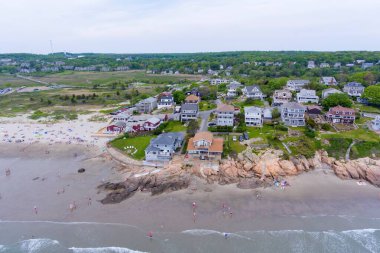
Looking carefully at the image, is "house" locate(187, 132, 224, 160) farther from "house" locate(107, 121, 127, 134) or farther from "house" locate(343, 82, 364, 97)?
"house" locate(343, 82, 364, 97)

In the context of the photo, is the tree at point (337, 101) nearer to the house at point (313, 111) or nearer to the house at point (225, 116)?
the house at point (313, 111)

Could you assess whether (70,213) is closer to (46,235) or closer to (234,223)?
(46,235)

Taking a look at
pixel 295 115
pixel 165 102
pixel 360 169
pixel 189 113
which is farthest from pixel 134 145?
pixel 360 169

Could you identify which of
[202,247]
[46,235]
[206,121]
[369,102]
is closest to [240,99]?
[206,121]

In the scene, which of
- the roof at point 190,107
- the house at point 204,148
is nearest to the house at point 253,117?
the roof at point 190,107

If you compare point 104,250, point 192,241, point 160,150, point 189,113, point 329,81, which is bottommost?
point 104,250

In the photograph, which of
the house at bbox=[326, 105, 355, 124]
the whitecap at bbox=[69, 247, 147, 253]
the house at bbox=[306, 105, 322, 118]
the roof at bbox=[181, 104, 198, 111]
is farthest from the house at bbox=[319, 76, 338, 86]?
the whitecap at bbox=[69, 247, 147, 253]

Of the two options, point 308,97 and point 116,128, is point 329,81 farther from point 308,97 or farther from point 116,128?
point 116,128
